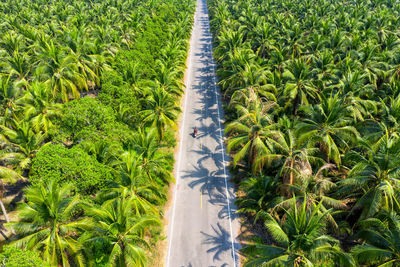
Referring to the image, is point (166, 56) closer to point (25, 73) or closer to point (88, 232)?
point (25, 73)

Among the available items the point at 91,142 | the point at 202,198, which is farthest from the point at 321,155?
the point at 91,142

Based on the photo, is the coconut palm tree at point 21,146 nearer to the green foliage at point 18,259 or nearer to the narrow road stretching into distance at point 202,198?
the green foliage at point 18,259

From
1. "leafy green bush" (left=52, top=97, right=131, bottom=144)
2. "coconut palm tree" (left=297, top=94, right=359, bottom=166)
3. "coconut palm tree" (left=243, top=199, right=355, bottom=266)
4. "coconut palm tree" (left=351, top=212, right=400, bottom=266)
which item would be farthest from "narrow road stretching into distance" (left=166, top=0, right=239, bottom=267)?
"coconut palm tree" (left=297, top=94, right=359, bottom=166)

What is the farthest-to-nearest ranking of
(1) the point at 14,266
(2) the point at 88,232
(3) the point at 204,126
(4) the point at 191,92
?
1. (4) the point at 191,92
2. (3) the point at 204,126
3. (2) the point at 88,232
4. (1) the point at 14,266

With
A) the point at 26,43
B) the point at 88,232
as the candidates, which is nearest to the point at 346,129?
the point at 88,232

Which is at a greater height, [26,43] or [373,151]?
[26,43]

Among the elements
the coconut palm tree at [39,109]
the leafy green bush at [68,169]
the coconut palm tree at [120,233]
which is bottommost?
the coconut palm tree at [120,233]

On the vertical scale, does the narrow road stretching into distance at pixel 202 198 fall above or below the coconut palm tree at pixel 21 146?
below

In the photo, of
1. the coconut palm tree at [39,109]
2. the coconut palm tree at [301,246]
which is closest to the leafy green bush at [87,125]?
the coconut palm tree at [39,109]
